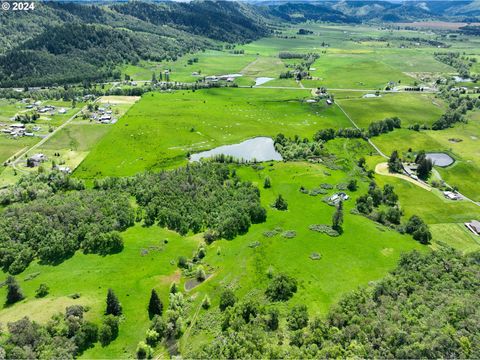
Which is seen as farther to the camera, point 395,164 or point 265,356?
point 395,164

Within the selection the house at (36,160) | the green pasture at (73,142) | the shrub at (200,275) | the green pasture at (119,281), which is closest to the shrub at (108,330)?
the green pasture at (119,281)

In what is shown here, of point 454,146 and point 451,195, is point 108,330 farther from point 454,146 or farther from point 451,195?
point 454,146

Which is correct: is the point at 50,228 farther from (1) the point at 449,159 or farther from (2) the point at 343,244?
(1) the point at 449,159

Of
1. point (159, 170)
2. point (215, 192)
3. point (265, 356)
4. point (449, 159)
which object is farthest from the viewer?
point (449, 159)

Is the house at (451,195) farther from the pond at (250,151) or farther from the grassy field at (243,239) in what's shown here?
the pond at (250,151)

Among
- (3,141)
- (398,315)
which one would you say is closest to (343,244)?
(398,315)

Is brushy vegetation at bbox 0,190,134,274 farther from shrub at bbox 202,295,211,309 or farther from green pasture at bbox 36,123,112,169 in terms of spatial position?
green pasture at bbox 36,123,112,169

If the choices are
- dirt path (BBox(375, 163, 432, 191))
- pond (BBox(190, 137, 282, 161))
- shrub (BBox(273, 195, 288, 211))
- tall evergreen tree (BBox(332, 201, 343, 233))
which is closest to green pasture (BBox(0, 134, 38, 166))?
pond (BBox(190, 137, 282, 161))
